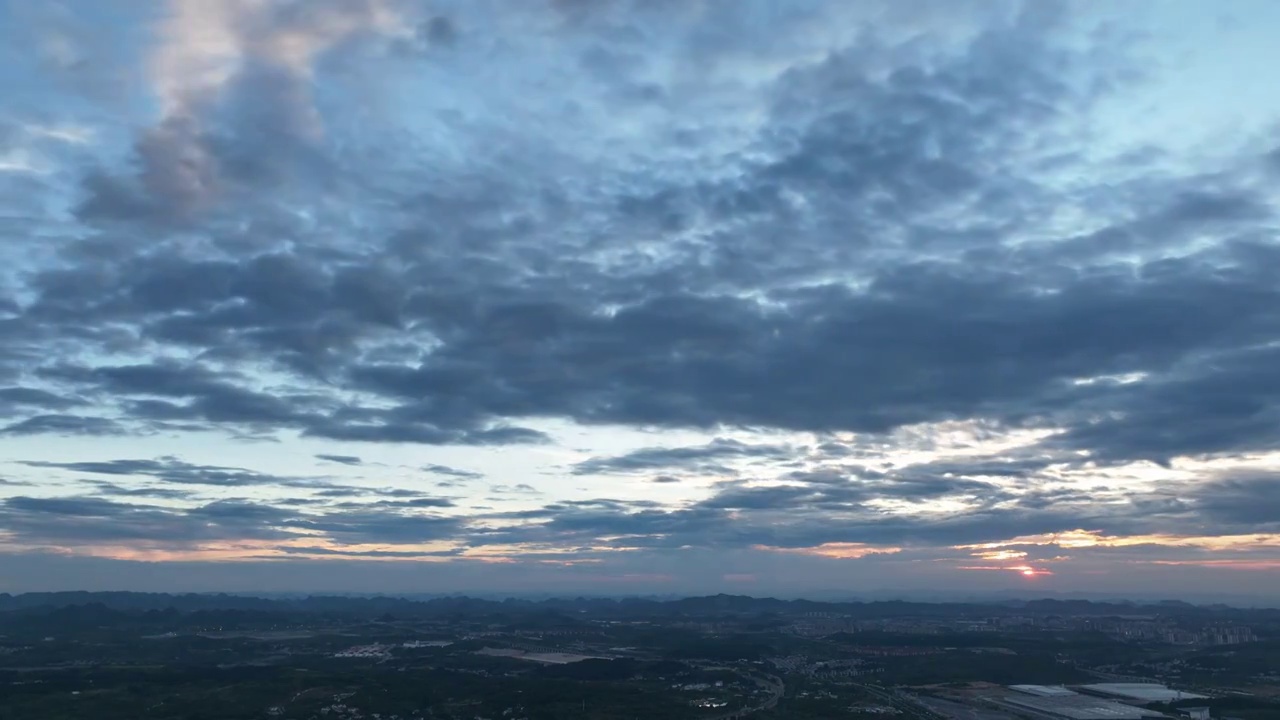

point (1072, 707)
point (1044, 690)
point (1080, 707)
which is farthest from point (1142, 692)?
point (1072, 707)

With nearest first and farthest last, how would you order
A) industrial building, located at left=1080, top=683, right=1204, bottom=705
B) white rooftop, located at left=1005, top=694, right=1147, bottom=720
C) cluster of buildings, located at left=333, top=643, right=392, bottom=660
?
1. white rooftop, located at left=1005, top=694, right=1147, bottom=720
2. industrial building, located at left=1080, top=683, right=1204, bottom=705
3. cluster of buildings, located at left=333, top=643, right=392, bottom=660

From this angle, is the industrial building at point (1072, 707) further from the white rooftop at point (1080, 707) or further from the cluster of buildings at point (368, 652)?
the cluster of buildings at point (368, 652)

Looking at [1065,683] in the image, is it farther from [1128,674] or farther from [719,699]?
[719,699]

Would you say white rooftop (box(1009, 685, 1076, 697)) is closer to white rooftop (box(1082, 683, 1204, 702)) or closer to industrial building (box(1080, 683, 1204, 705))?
industrial building (box(1080, 683, 1204, 705))

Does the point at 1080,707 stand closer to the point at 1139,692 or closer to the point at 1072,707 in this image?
the point at 1072,707

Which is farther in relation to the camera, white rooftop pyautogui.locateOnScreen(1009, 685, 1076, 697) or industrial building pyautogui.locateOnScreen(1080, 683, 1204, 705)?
white rooftop pyautogui.locateOnScreen(1009, 685, 1076, 697)

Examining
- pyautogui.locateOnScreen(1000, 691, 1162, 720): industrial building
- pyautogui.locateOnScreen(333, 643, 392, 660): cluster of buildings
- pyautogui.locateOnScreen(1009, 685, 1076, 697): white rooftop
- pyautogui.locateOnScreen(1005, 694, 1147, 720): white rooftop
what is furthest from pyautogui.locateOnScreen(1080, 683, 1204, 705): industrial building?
pyautogui.locateOnScreen(333, 643, 392, 660): cluster of buildings

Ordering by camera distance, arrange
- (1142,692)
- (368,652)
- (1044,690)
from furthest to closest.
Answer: (368,652), (1044,690), (1142,692)

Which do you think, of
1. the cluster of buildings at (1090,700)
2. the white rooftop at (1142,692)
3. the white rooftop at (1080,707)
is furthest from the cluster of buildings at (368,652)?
the white rooftop at (1142,692)
